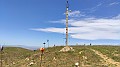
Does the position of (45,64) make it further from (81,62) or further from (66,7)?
(66,7)

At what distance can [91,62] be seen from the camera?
5300cm

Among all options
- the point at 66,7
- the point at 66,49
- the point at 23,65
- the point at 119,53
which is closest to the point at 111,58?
the point at 119,53

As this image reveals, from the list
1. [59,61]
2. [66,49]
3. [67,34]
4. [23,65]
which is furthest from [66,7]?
[23,65]

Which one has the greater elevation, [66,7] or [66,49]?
[66,7]

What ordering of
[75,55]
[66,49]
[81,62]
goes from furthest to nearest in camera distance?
[66,49], [75,55], [81,62]

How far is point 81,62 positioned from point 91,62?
96.2 inches

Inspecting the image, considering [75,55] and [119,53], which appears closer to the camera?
→ [75,55]

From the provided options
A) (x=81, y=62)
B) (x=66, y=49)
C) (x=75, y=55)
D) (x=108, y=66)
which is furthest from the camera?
(x=66, y=49)

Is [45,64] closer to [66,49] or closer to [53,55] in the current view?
[53,55]

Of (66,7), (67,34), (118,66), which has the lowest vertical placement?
(118,66)

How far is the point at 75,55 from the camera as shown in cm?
5831

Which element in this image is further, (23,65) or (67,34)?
(67,34)

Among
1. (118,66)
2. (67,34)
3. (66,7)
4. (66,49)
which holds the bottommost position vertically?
(118,66)

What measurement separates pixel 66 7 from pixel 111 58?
57.7 ft
